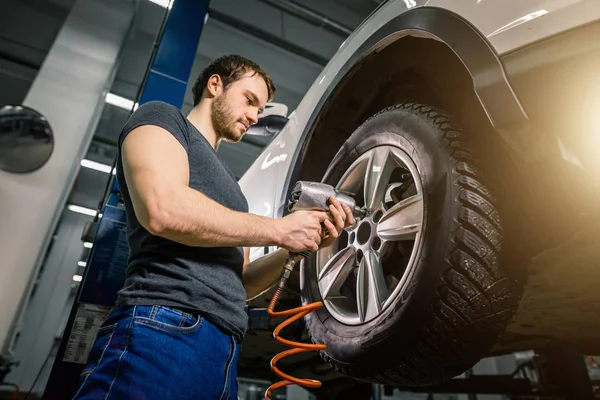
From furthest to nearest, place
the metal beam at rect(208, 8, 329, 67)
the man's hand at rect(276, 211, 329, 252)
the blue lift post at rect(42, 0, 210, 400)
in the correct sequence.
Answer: the metal beam at rect(208, 8, 329, 67), the blue lift post at rect(42, 0, 210, 400), the man's hand at rect(276, 211, 329, 252)

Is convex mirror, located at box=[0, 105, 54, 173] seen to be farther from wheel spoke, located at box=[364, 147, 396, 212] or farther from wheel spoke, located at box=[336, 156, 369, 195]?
wheel spoke, located at box=[364, 147, 396, 212]

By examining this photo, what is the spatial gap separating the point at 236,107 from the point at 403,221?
67 cm

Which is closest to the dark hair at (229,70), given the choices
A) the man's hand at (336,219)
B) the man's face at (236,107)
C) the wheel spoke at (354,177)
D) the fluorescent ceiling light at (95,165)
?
the man's face at (236,107)

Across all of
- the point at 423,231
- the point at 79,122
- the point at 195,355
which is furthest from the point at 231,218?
the point at 79,122

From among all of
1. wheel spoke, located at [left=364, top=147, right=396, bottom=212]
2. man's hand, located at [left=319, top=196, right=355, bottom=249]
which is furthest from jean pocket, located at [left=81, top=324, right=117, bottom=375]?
wheel spoke, located at [left=364, top=147, right=396, bottom=212]

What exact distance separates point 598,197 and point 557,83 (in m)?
0.24

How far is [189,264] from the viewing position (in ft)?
3.20

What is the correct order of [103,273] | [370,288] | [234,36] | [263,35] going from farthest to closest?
1. [234,36]
2. [263,35]
3. [103,273]
4. [370,288]

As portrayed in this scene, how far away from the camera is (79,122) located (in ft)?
12.4

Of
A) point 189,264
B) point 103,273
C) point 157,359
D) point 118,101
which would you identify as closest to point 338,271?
point 189,264

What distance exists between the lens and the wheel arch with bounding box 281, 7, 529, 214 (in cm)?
88

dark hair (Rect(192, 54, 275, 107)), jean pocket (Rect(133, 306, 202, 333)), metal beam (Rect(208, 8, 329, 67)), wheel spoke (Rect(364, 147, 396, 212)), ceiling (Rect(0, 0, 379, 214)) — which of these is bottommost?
jean pocket (Rect(133, 306, 202, 333))

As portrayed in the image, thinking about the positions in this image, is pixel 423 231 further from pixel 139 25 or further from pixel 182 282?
pixel 139 25

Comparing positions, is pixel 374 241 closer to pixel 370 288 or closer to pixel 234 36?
pixel 370 288
